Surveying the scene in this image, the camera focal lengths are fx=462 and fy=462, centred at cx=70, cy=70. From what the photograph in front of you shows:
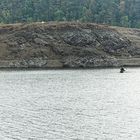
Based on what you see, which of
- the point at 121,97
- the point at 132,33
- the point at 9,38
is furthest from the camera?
the point at 132,33

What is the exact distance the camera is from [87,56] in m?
154

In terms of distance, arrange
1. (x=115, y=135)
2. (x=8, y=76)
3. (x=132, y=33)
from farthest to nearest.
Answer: (x=132, y=33)
(x=8, y=76)
(x=115, y=135)

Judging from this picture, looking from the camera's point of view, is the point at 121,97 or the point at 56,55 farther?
the point at 56,55

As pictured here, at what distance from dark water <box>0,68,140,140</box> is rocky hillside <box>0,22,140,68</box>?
4075 cm

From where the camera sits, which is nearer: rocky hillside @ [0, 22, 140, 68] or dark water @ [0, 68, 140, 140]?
dark water @ [0, 68, 140, 140]

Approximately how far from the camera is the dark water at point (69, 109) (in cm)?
4856

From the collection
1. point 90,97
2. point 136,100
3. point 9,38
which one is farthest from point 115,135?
point 9,38

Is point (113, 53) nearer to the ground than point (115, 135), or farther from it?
nearer to the ground

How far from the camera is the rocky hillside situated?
151 meters

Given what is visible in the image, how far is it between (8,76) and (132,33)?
275 feet

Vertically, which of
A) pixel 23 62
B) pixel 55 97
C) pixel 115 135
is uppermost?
pixel 115 135

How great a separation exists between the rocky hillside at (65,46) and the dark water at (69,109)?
4075cm

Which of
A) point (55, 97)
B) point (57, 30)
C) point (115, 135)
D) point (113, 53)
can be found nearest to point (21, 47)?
point (57, 30)

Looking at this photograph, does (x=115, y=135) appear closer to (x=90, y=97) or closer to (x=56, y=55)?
(x=90, y=97)
